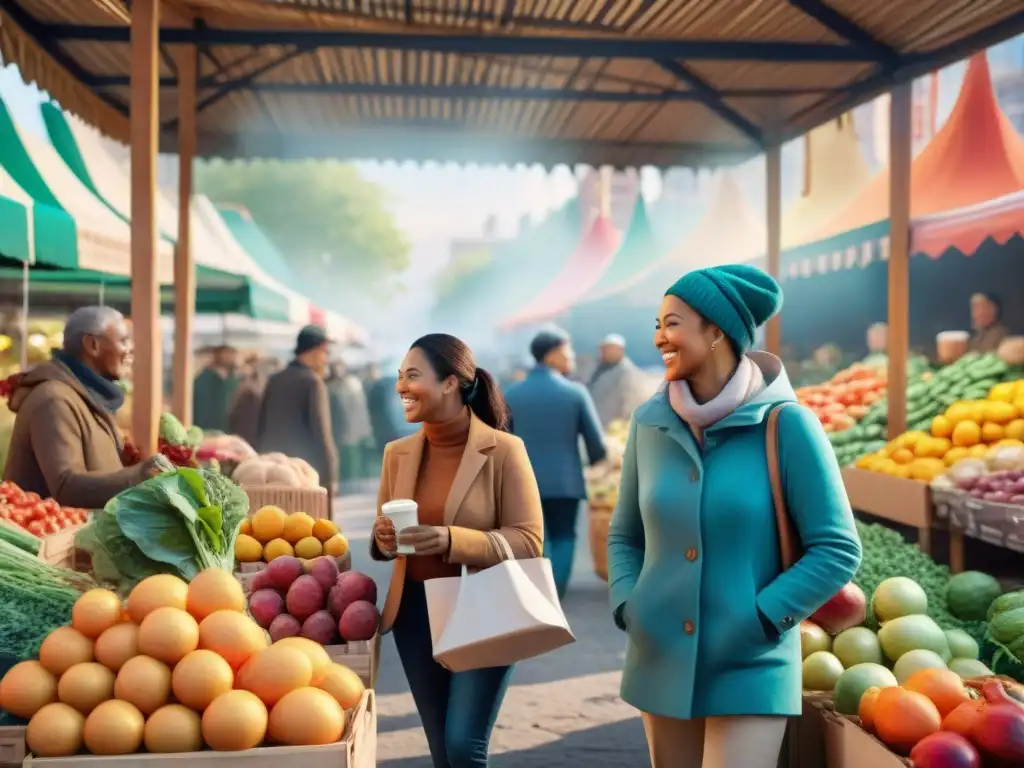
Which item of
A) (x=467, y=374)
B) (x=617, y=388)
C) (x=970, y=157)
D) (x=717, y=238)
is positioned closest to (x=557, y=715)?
(x=467, y=374)

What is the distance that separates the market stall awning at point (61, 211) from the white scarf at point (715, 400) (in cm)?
545

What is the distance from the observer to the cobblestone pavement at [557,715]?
18.5 ft

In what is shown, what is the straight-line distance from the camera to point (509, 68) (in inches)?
395

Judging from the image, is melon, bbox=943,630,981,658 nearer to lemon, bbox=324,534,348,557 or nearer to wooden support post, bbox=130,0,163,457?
lemon, bbox=324,534,348,557

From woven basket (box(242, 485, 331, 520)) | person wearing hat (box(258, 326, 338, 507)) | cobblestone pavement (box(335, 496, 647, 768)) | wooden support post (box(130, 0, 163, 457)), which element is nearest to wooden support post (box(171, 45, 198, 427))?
person wearing hat (box(258, 326, 338, 507))

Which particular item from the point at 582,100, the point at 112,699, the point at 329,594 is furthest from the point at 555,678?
the point at 582,100

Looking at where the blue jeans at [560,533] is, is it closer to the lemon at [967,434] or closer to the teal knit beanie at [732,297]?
the lemon at [967,434]

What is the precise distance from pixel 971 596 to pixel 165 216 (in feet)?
28.6

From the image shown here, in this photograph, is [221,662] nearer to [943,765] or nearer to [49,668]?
[49,668]

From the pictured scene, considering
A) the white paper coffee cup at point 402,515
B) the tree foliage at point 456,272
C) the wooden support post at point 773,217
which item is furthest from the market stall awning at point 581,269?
the tree foliage at point 456,272

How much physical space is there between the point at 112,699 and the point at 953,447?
7022 mm

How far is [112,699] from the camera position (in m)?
2.77

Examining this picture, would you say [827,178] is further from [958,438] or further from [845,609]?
[845,609]

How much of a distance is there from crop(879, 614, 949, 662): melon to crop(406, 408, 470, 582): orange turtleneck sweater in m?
1.83
